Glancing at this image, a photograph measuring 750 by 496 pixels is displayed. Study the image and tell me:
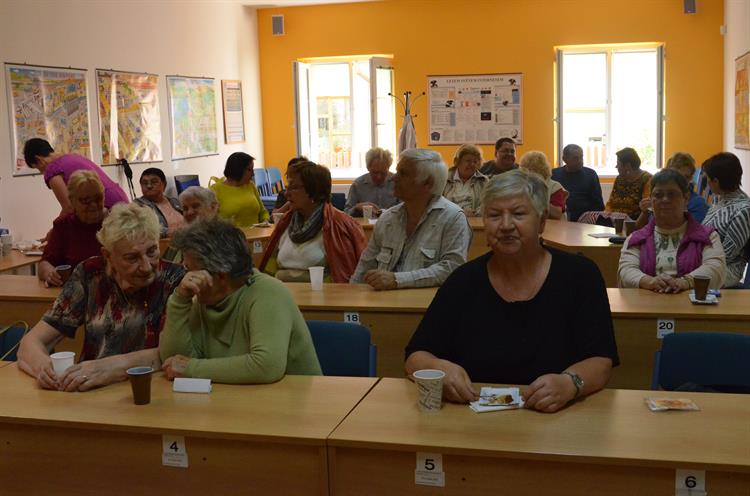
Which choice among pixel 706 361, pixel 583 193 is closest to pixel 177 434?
pixel 706 361

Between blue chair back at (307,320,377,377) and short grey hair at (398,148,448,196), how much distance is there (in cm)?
121

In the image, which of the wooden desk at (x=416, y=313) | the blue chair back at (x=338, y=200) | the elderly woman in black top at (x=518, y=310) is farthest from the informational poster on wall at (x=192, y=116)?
the elderly woman in black top at (x=518, y=310)

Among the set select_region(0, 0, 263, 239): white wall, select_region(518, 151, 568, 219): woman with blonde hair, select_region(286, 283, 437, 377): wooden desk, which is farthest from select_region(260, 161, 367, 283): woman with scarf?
select_region(0, 0, 263, 239): white wall

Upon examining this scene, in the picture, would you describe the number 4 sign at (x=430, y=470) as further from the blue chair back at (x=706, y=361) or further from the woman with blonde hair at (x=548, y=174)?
the woman with blonde hair at (x=548, y=174)

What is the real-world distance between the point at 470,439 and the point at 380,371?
185 centimetres

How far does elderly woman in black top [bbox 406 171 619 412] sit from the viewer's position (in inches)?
95.8

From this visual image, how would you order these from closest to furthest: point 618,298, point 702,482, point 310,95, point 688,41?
point 702,482 < point 618,298 < point 688,41 < point 310,95

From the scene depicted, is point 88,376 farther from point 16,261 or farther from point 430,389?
point 16,261

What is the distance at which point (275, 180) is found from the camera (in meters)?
12.2

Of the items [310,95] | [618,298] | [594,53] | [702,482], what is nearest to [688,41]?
[594,53]

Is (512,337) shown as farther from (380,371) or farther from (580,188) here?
(580,188)

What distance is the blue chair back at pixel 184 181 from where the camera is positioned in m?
9.75

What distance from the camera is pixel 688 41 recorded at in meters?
11.2

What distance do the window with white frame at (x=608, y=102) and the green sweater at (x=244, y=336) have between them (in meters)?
9.64
